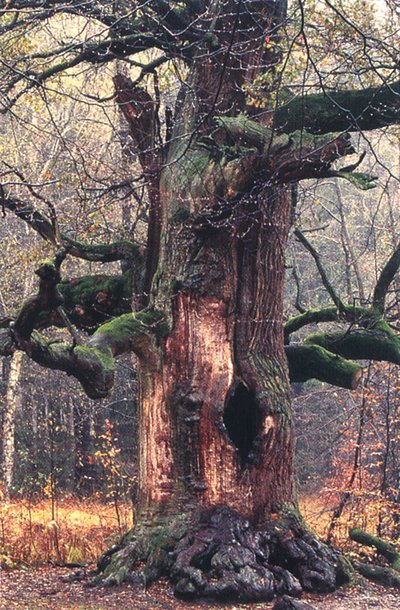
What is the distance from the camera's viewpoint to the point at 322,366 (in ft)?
30.2

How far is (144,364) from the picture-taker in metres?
7.70

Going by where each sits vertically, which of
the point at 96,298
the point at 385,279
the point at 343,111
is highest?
the point at 343,111

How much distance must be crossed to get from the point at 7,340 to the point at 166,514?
2.47 m

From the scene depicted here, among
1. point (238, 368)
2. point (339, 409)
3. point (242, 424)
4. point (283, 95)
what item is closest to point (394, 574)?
point (242, 424)

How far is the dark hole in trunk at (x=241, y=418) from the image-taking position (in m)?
7.66

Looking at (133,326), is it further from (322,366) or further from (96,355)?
(322,366)

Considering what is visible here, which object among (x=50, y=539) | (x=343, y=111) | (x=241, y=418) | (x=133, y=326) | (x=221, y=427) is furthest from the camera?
(x=50, y=539)

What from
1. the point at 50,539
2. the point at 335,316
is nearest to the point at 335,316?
the point at 335,316

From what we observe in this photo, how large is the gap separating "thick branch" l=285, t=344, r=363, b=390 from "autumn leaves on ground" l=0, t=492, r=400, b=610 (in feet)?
8.09

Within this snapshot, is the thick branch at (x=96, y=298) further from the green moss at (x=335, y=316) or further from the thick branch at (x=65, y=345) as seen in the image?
the green moss at (x=335, y=316)

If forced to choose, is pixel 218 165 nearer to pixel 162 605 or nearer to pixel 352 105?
pixel 352 105

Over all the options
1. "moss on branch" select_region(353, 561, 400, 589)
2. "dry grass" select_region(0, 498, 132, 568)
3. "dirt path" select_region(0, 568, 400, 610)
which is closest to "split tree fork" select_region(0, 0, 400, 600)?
"dirt path" select_region(0, 568, 400, 610)

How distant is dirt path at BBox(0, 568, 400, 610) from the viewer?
20.3ft

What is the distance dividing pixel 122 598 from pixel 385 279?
5352mm
